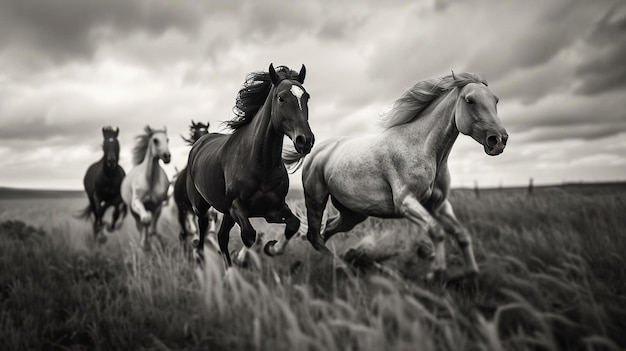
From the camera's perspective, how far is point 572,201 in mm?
8094

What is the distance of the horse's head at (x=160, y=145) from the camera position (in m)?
8.14

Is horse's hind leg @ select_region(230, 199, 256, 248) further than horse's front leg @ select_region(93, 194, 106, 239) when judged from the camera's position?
No

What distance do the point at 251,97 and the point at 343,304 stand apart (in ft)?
9.65

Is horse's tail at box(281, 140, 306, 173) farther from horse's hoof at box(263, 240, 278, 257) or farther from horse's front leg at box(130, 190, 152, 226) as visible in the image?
horse's front leg at box(130, 190, 152, 226)

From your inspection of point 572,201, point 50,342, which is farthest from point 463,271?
point 572,201

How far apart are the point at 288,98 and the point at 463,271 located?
235cm

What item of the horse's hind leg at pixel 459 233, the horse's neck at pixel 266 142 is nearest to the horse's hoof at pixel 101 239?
the horse's neck at pixel 266 142

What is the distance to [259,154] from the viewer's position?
434cm

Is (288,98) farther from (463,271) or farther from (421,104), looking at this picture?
(463,271)

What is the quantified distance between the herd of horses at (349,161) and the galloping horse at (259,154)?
0.04 feet

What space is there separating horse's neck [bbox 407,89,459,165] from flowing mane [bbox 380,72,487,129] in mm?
123

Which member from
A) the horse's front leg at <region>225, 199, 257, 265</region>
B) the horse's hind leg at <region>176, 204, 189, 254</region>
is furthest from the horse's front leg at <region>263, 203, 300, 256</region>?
the horse's hind leg at <region>176, 204, 189, 254</region>

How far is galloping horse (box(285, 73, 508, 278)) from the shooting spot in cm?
384

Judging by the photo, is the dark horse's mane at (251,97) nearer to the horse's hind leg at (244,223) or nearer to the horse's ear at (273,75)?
the horse's ear at (273,75)
